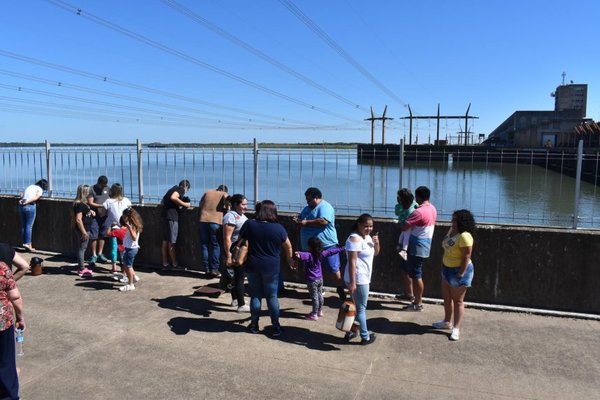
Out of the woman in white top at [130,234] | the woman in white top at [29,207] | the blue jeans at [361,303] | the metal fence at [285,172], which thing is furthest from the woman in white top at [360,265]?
the woman in white top at [29,207]

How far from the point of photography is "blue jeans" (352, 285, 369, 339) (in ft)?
16.6

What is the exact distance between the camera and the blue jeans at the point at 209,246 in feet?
24.5

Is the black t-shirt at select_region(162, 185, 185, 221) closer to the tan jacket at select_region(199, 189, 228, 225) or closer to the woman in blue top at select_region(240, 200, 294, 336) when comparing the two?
the tan jacket at select_region(199, 189, 228, 225)

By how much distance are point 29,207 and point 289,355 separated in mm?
7063

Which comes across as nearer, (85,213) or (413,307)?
(413,307)

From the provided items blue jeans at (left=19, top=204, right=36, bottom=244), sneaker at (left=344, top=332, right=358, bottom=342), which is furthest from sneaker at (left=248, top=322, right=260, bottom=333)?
blue jeans at (left=19, top=204, right=36, bottom=244)

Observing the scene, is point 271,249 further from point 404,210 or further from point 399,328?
point 404,210

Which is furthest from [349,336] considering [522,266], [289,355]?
[522,266]

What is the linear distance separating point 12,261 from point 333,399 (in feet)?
9.65

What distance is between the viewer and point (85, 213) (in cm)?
795

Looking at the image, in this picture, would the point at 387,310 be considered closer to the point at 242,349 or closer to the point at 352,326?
the point at 352,326

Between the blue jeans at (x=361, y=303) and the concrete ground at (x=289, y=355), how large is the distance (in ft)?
0.53

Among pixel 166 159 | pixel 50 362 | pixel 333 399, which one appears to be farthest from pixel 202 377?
pixel 166 159

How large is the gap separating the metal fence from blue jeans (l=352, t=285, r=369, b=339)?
2435mm
